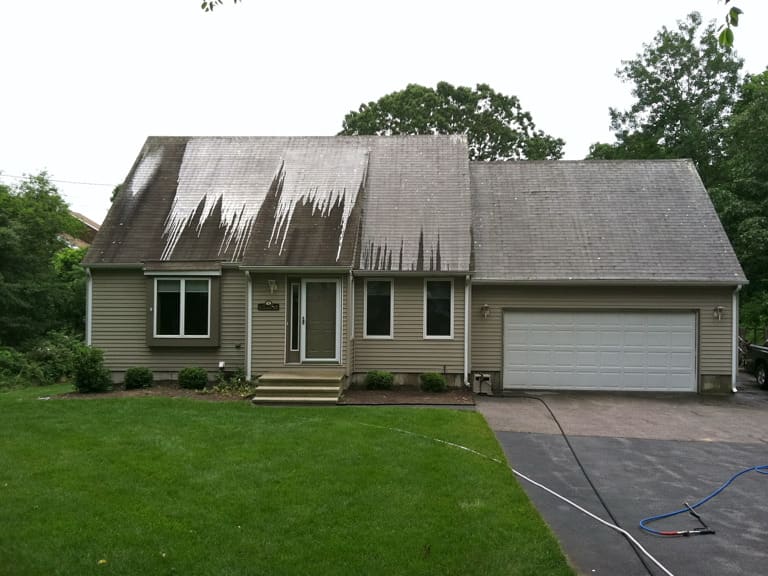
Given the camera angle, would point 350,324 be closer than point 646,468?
No

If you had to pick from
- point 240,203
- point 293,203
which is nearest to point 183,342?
point 240,203

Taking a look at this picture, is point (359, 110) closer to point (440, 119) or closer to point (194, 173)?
point (440, 119)

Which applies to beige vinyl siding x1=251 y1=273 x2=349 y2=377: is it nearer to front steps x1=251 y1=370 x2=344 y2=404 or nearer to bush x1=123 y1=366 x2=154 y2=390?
front steps x1=251 y1=370 x2=344 y2=404

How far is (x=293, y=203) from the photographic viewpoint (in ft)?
44.7

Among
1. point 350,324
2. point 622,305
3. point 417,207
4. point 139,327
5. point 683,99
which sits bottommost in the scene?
point 139,327

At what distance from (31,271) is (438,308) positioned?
58.7 ft

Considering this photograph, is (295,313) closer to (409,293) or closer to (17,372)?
(409,293)

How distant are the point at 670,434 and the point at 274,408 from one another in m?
6.82

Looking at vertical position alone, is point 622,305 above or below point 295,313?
above

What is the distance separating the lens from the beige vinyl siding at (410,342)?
12516 millimetres

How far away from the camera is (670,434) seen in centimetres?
894

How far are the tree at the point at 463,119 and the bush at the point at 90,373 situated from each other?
22.9m

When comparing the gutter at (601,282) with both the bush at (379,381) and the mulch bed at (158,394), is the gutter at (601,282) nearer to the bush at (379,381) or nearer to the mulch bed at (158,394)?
the bush at (379,381)

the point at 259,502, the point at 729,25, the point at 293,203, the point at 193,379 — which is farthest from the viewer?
the point at 293,203
